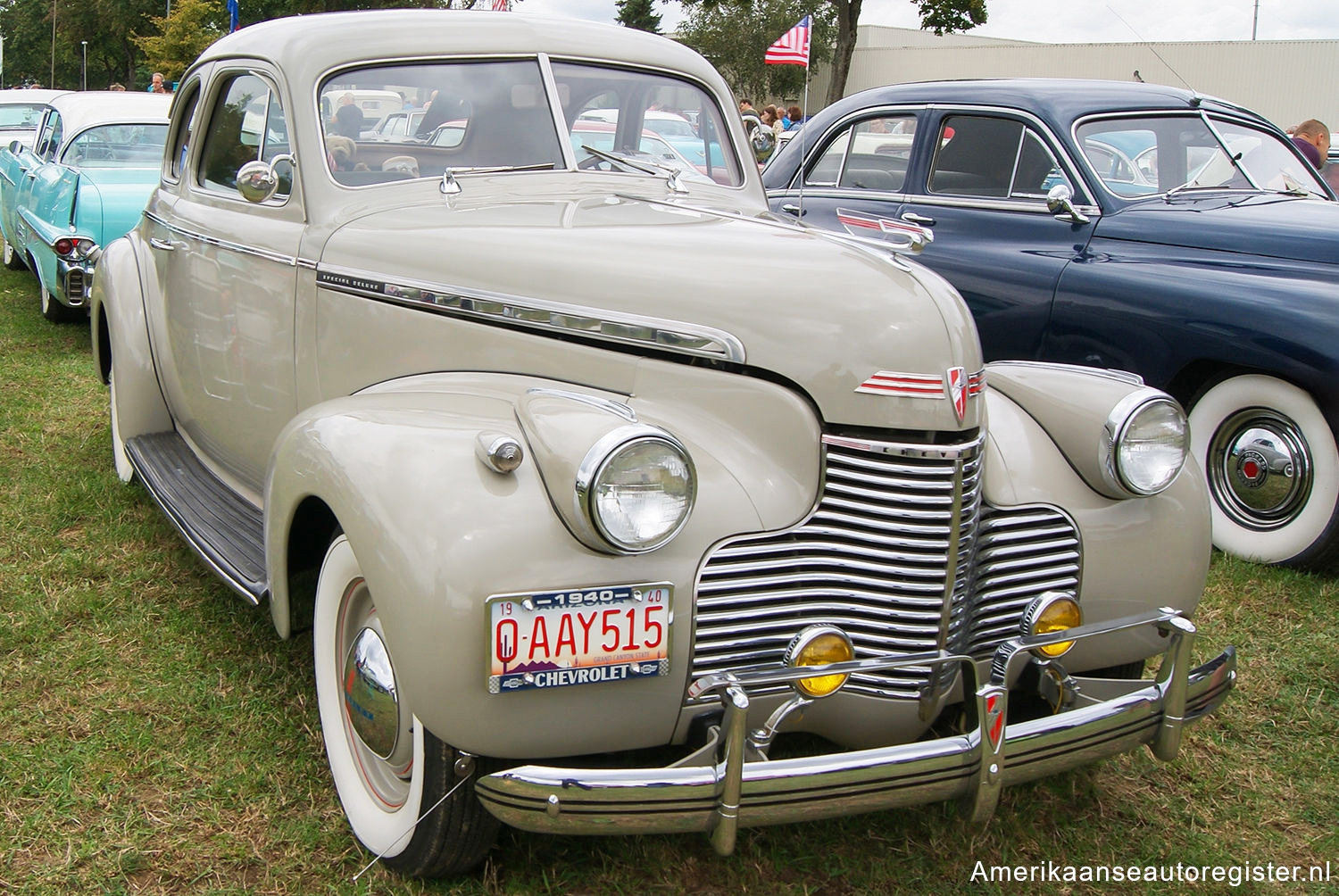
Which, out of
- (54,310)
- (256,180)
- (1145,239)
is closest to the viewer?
(256,180)

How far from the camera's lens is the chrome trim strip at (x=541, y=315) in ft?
7.56

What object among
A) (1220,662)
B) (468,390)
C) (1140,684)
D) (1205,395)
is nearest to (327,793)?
(468,390)

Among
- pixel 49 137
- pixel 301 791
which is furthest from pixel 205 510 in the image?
pixel 49 137

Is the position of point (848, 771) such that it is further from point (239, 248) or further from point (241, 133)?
point (241, 133)

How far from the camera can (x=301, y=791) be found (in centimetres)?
264

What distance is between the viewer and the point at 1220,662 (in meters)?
2.39

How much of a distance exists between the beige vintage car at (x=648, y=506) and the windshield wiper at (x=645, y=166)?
0.27 ft

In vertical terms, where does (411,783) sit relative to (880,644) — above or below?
below

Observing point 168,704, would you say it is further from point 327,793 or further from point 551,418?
point 551,418

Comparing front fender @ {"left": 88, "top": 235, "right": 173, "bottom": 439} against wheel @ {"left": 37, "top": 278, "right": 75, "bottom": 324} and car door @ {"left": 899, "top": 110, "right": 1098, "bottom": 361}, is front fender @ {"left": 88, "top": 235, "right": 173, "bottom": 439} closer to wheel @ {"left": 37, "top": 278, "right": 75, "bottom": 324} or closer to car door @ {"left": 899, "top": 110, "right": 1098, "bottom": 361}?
car door @ {"left": 899, "top": 110, "right": 1098, "bottom": 361}

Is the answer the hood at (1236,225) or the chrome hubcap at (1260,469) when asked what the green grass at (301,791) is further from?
the hood at (1236,225)

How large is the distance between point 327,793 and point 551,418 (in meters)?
1.15

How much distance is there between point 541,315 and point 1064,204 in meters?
3.24

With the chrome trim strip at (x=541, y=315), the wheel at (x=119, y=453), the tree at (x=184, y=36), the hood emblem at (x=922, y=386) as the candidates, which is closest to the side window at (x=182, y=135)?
the wheel at (x=119, y=453)
